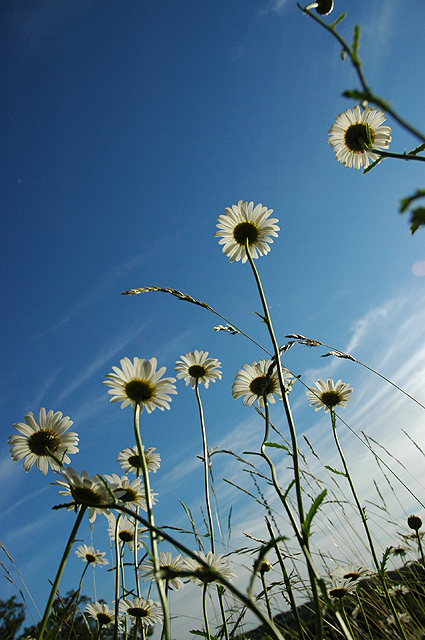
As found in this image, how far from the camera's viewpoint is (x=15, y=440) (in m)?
1.53

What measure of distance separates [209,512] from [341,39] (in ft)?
6.33

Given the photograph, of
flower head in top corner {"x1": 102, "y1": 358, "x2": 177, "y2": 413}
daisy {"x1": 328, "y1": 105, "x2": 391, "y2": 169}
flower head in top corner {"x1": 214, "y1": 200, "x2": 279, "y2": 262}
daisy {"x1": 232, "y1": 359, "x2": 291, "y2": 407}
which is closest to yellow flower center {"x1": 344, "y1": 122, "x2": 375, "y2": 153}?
daisy {"x1": 328, "y1": 105, "x2": 391, "y2": 169}

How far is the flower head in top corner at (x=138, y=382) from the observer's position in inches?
56.5

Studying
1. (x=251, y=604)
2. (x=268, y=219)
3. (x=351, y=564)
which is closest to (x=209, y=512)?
(x=351, y=564)

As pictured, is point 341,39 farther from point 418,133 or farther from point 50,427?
point 50,427

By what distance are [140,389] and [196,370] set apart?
1.49 meters

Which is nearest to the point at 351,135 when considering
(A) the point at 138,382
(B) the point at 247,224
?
(B) the point at 247,224

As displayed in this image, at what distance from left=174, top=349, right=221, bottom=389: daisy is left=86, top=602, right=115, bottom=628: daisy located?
1449mm

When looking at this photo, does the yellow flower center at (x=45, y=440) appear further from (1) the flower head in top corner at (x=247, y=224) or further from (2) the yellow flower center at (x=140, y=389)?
(1) the flower head in top corner at (x=247, y=224)

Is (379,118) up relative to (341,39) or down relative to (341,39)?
up

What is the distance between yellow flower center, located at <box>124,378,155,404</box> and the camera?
56.3 inches

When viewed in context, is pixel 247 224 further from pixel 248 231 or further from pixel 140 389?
pixel 140 389

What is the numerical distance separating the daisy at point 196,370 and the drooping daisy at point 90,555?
4.44ft

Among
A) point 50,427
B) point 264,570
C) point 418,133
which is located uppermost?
point 50,427
